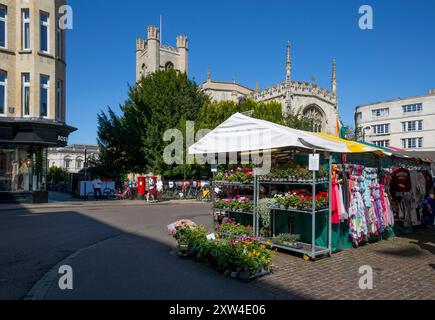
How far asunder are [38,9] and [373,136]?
3023 inches

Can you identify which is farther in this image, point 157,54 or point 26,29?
point 157,54

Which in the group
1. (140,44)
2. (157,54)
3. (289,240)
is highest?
(140,44)

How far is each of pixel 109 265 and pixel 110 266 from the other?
0.09 metres

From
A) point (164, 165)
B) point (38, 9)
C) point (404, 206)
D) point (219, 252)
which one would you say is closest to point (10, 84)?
point (38, 9)

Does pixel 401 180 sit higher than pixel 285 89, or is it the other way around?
pixel 285 89

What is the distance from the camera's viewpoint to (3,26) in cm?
2197

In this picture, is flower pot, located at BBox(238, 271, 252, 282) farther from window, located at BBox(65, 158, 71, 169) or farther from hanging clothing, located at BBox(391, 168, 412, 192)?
window, located at BBox(65, 158, 71, 169)

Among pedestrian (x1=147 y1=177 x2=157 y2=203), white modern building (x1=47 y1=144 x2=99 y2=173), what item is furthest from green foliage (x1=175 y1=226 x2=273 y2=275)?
white modern building (x1=47 y1=144 x2=99 y2=173)

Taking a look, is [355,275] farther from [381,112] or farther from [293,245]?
[381,112]

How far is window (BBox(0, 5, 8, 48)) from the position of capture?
71.7 feet

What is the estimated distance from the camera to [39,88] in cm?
2233

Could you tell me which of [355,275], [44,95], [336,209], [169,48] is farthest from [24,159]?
[169,48]

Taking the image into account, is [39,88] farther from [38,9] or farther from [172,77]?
[172,77]

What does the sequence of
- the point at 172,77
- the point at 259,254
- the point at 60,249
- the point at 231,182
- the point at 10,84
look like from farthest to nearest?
the point at 172,77 → the point at 10,84 → the point at 231,182 → the point at 60,249 → the point at 259,254
